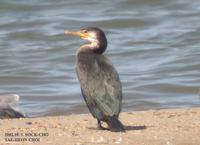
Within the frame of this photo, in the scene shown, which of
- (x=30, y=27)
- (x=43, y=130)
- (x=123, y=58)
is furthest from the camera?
(x=30, y=27)

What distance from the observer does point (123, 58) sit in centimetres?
1569

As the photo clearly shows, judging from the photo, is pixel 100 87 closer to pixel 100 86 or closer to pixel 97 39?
pixel 100 86

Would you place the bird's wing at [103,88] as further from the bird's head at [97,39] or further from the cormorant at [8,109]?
the cormorant at [8,109]

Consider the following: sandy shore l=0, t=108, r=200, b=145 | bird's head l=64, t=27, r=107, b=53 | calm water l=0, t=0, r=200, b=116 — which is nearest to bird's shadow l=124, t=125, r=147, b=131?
sandy shore l=0, t=108, r=200, b=145

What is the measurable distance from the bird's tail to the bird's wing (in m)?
0.05

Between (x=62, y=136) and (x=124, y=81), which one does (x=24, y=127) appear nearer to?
(x=62, y=136)

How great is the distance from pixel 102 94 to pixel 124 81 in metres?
4.84

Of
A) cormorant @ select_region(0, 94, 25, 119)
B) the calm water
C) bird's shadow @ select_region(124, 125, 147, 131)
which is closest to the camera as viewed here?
bird's shadow @ select_region(124, 125, 147, 131)

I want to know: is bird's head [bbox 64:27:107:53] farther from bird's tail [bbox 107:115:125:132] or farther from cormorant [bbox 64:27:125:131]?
bird's tail [bbox 107:115:125:132]

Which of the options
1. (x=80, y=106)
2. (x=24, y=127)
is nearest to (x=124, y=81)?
(x=80, y=106)

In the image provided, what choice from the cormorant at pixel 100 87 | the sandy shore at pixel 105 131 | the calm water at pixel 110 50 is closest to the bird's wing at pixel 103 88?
the cormorant at pixel 100 87

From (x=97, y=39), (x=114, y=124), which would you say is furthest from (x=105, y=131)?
(x=97, y=39)

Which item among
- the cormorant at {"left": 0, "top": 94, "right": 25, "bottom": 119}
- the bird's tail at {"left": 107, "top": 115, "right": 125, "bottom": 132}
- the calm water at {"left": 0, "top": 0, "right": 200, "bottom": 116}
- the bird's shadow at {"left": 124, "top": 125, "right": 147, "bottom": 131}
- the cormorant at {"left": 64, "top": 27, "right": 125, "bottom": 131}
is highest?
the cormorant at {"left": 64, "top": 27, "right": 125, "bottom": 131}

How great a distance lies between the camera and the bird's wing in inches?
360
